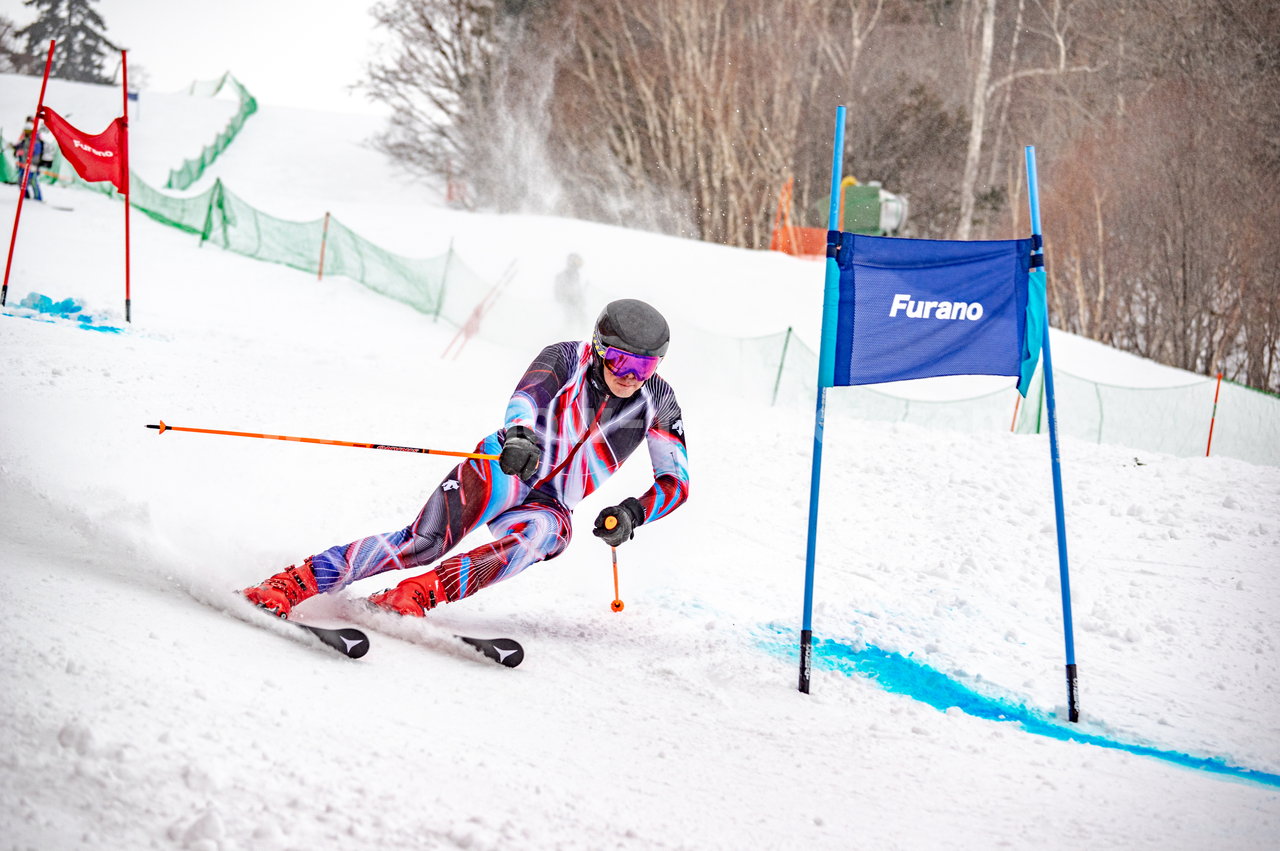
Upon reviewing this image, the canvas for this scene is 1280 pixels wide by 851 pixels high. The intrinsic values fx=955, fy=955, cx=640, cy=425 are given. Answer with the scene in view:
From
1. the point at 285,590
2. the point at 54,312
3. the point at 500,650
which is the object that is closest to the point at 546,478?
the point at 500,650

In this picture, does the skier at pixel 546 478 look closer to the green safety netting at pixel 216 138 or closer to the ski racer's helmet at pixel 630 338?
the ski racer's helmet at pixel 630 338

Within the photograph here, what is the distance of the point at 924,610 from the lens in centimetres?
566

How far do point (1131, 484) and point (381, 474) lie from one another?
647 centimetres

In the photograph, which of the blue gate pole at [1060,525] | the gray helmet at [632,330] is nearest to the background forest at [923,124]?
the blue gate pole at [1060,525]

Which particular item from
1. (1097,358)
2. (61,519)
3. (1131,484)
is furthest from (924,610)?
(1097,358)

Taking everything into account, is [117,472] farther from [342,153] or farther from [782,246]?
[342,153]

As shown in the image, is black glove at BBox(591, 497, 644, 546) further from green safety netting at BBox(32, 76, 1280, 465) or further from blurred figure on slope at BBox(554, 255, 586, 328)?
blurred figure on slope at BBox(554, 255, 586, 328)

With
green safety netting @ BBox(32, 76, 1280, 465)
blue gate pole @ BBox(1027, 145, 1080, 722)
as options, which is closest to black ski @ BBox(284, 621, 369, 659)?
blue gate pole @ BBox(1027, 145, 1080, 722)

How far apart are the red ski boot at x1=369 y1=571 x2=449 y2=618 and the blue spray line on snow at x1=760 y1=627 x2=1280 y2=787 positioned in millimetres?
1745

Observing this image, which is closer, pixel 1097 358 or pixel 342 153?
pixel 1097 358

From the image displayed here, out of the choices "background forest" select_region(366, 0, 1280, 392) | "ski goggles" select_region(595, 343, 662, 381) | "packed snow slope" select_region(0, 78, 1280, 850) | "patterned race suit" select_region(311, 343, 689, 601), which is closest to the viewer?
"packed snow slope" select_region(0, 78, 1280, 850)

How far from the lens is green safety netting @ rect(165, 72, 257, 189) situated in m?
29.1

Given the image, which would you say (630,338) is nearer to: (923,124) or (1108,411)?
(1108,411)

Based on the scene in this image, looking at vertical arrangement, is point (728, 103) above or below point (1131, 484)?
above
